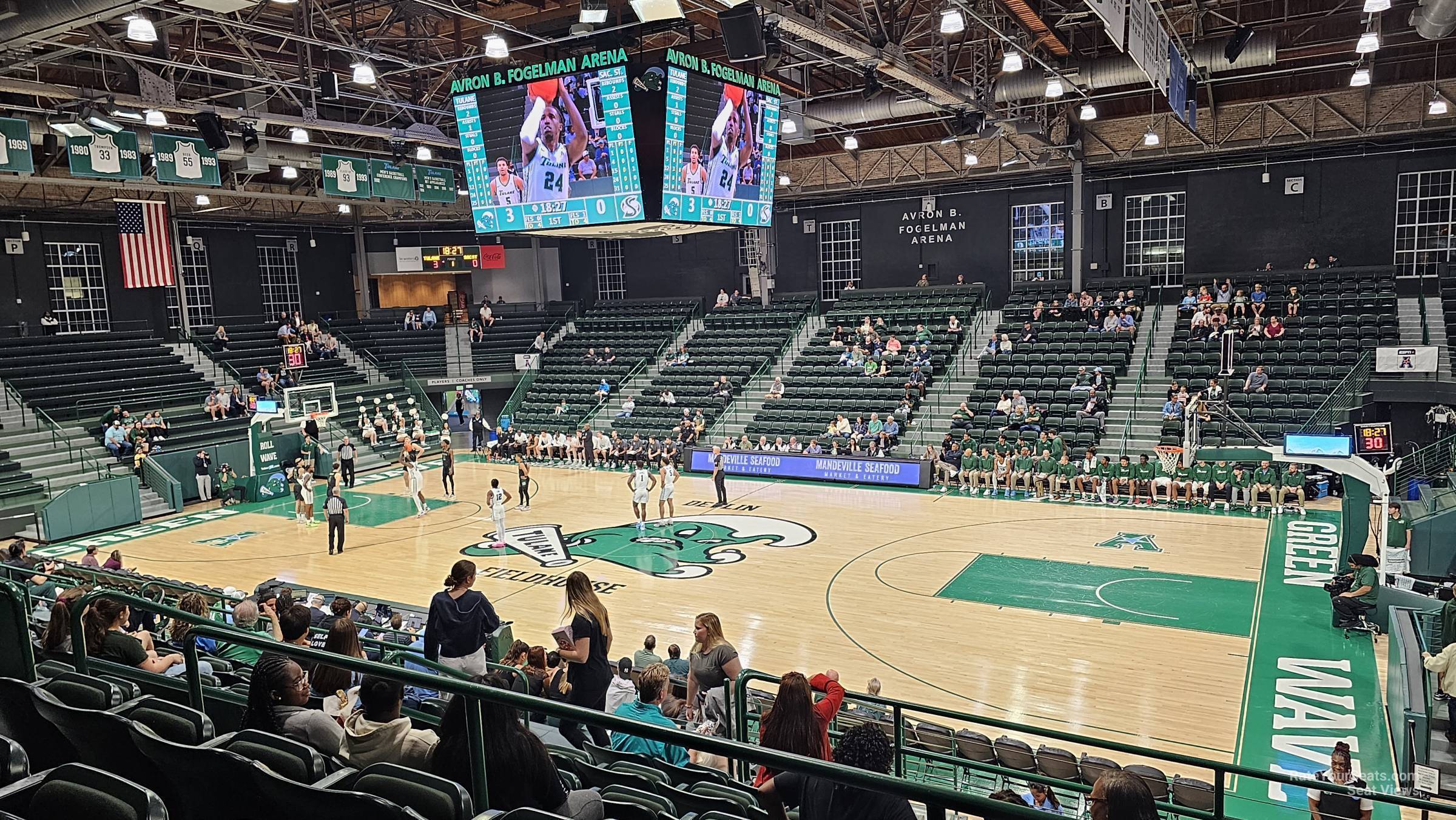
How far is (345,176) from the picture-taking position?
20.2m

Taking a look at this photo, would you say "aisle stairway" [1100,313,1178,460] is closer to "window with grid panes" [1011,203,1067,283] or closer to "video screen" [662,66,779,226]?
"window with grid panes" [1011,203,1067,283]

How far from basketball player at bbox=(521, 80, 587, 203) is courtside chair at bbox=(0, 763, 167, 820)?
43.2 feet

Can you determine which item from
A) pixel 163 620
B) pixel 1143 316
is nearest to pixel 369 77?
pixel 163 620

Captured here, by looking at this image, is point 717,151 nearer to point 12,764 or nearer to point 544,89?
point 544,89

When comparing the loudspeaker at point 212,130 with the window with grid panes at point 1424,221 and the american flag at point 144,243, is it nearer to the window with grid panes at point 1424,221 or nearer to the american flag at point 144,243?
the american flag at point 144,243

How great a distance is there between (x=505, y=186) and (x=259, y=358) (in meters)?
18.0

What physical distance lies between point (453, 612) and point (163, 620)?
414 centimetres

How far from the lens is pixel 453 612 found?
6766mm

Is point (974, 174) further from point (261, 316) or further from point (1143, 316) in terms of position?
point (261, 316)

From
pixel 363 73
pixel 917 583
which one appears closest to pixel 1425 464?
pixel 917 583

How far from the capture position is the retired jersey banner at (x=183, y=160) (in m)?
17.4

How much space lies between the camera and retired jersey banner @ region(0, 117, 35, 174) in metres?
15.3

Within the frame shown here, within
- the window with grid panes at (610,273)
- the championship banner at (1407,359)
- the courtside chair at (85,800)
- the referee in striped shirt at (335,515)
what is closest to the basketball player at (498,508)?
the referee in striped shirt at (335,515)

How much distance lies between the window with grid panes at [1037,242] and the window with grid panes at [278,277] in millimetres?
25200
